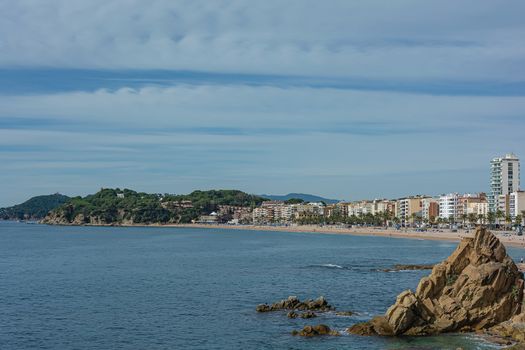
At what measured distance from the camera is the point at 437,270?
40.0m

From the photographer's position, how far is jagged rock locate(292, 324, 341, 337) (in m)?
37.4

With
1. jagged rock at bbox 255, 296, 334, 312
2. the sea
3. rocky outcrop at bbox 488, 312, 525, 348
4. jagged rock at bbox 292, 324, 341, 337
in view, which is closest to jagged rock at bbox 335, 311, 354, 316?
the sea

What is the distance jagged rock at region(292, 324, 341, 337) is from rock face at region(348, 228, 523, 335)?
132 cm

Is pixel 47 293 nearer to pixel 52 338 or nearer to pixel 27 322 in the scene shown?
pixel 27 322

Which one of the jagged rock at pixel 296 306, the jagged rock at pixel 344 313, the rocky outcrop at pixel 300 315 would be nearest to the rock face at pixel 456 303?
the rocky outcrop at pixel 300 315

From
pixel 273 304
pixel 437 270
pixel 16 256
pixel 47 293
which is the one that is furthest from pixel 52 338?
pixel 16 256

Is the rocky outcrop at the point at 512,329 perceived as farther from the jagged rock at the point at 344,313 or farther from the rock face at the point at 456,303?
the jagged rock at the point at 344,313

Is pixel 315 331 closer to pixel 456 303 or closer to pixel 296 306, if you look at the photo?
pixel 456 303

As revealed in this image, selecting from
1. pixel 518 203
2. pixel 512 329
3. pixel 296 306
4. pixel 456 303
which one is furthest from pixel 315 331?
pixel 518 203

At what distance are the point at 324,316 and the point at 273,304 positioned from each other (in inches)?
186

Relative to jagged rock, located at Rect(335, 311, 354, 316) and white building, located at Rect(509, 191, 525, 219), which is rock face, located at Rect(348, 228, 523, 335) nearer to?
jagged rock, located at Rect(335, 311, 354, 316)

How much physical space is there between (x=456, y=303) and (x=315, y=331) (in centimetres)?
804

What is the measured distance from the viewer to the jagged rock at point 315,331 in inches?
1471

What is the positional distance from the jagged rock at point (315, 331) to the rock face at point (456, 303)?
4.33ft
